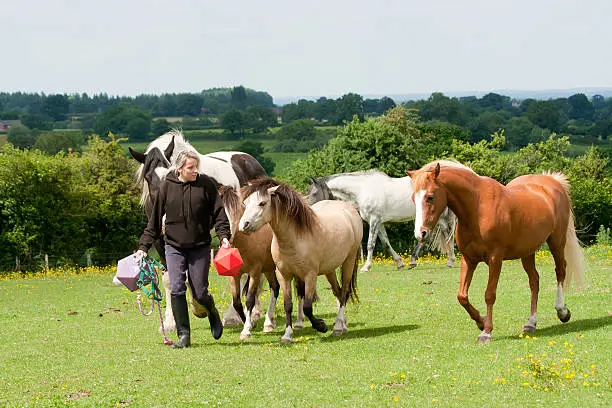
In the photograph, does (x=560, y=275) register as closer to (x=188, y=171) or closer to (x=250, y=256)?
(x=250, y=256)

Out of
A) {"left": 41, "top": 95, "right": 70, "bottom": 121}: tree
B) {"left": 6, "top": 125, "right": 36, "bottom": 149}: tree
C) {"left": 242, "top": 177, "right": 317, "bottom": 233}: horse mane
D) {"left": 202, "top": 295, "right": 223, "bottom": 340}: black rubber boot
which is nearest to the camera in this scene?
{"left": 242, "top": 177, "right": 317, "bottom": 233}: horse mane

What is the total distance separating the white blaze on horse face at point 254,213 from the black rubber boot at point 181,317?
4.26ft

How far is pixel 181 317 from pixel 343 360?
2412 millimetres

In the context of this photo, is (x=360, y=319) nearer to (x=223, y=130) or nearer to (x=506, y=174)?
(x=506, y=174)

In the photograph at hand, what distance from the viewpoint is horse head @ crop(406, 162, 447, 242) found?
10.4m

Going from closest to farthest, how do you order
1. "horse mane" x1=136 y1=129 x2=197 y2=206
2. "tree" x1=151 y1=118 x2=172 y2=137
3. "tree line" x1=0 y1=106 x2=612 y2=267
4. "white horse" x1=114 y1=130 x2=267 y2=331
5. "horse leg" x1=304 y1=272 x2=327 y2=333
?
"horse leg" x1=304 y1=272 x2=327 y2=333 < "white horse" x1=114 y1=130 x2=267 y2=331 < "horse mane" x1=136 y1=129 x2=197 y2=206 < "tree line" x1=0 y1=106 x2=612 y2=267 < "tree" x1=151 y1=118 x2=172 y2=137

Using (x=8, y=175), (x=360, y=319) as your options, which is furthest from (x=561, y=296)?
(x=8, y=175)

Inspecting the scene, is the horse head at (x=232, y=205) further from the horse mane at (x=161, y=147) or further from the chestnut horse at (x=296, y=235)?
the horse mane at (x=161, y=147)

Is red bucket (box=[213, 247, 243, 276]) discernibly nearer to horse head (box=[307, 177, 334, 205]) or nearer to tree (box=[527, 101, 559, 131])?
horse head (box=[307, 177, 334, 205])

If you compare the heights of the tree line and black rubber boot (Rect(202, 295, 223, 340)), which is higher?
black rubber boot (Rect(202, 295, 223, 340))

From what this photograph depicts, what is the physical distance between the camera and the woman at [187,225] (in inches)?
428

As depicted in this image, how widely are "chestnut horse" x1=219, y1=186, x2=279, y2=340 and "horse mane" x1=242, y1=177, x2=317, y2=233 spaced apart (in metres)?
0.57

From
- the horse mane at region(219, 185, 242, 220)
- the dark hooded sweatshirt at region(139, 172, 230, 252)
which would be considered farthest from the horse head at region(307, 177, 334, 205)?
the dark hooded sweatshirt at region(139, 172, 230, 252)

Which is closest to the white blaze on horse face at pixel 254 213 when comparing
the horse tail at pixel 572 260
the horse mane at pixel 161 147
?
the horse mane at pixel 161 147
